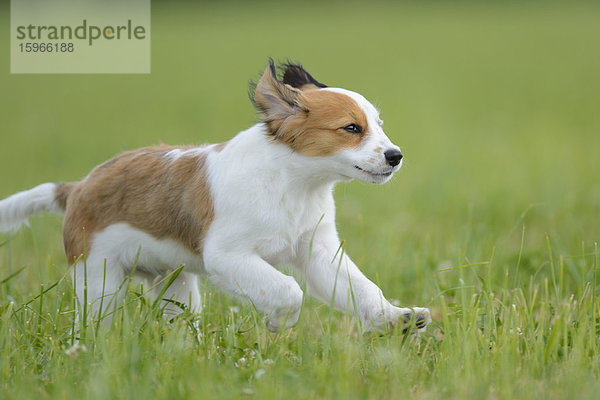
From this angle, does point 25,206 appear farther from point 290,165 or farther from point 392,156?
point 392,156

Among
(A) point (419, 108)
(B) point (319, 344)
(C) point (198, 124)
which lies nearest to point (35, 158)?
(C) point (198, 124)

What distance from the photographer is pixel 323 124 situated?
12.9ft

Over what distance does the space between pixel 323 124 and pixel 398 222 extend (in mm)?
3679

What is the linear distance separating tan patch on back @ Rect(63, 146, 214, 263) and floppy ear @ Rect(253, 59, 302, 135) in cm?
49

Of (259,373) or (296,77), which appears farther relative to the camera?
(296,77)

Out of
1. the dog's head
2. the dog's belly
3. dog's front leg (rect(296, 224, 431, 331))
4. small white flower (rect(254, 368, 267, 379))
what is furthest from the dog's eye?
small white flower (rect(254, 368, 267, 379))

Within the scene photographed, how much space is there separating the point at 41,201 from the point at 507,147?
8323 mm

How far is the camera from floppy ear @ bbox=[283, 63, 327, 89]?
4.47 meters

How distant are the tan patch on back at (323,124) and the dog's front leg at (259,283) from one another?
2.10ft

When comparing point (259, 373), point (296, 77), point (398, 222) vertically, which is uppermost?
point (296, 77)

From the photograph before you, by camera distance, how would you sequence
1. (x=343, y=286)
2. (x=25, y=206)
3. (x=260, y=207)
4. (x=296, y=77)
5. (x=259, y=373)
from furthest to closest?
(x=25, y=206)
(x=296, y=77)
(x=343, y=286)
(x=260, y=207)
(x=259, y=373)

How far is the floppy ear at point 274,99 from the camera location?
402 cm

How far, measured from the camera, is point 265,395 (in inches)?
121

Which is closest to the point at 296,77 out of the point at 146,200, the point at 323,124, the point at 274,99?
the point at 274,99
